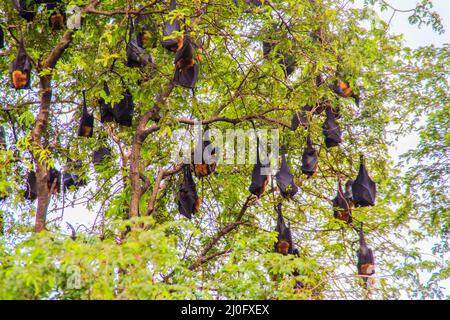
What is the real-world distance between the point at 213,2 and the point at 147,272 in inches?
201

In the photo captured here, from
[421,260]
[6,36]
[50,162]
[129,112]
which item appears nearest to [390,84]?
[421,260]

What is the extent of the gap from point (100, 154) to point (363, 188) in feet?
11.9

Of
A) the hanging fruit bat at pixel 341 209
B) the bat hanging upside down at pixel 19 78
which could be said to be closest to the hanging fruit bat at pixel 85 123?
the bat hanging upside down at pixel 19 78

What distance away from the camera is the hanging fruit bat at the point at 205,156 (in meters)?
8.66

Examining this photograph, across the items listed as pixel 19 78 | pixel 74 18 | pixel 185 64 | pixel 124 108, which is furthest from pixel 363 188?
pixel 19 78

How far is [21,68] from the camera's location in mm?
8469

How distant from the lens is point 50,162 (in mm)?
7539

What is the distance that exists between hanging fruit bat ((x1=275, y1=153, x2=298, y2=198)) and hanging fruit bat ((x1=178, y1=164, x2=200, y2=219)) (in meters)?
1.15

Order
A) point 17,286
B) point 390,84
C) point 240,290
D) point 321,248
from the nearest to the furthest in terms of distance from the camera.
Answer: point 17,286
point 240,290
point 390,84
point 321,248

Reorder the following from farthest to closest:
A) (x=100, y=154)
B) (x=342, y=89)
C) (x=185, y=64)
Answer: (x=100, y=154), (x=342, y=89), (x=185, y=64)

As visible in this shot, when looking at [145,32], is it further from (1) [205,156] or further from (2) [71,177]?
(2) [71,177]

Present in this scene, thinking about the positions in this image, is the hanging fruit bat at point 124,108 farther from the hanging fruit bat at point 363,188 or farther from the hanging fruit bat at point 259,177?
the hanging fruit bat at point 363,188

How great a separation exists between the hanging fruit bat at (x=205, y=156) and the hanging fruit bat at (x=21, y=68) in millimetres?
2270
